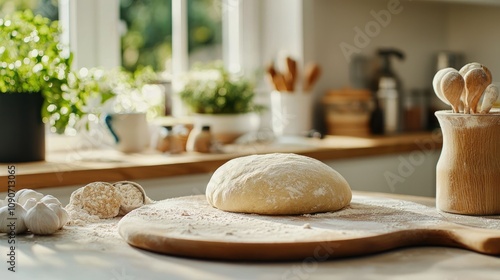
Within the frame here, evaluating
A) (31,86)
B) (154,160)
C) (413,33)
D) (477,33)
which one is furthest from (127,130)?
(477,33)

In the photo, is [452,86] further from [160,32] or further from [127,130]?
[160,32]

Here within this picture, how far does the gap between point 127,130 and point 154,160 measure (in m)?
0.24

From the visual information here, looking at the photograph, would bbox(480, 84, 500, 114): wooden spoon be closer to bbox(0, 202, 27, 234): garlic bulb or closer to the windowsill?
bbox(0, 202, 27, 234): garlic bulb

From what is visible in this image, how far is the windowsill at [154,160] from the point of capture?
6.17 feet

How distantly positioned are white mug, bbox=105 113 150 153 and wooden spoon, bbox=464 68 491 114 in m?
1.30

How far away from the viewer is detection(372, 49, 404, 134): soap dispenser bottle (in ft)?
9.74

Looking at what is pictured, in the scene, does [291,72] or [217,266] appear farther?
[291,72]

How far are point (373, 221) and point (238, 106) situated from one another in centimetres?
147

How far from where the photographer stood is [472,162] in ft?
4.15

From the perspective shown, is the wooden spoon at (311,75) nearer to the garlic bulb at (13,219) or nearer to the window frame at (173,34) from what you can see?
the window frame at (173,34)

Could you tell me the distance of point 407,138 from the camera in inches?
112

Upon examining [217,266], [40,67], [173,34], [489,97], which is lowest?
[217,266]

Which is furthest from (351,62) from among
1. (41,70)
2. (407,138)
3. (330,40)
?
(41,70)

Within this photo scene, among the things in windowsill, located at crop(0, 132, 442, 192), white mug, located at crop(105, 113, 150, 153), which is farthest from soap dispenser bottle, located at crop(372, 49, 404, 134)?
white mug, located at crop(105, 113, 150, 153)
